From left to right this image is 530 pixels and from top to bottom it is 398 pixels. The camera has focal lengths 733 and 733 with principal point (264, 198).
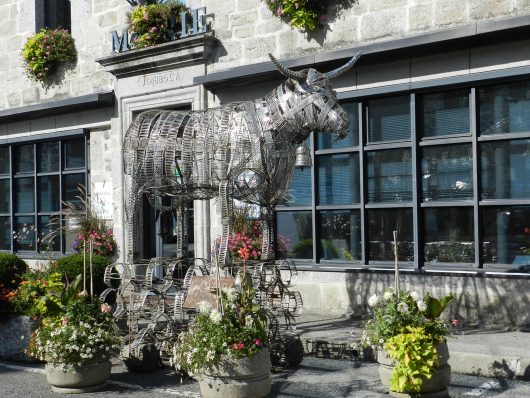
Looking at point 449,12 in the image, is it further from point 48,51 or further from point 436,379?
point 48,51

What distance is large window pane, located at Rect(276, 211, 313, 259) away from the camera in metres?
11.0

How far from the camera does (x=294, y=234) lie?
1112 cm

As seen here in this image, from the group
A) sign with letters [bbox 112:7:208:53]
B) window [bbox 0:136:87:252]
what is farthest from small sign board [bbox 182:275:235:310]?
window [bbox 0:136:87:252]

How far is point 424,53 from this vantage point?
9656mm

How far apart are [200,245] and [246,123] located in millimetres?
3999

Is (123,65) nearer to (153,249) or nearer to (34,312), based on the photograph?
(153,249)

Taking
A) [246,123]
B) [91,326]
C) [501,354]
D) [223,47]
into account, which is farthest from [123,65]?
[501,354]

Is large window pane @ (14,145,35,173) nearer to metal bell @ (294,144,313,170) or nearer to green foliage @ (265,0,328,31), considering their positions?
green foliage @ (265,0,328,31)

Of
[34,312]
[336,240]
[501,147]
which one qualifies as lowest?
[34,312]

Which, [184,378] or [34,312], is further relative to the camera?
[34,312]

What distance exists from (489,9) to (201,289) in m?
5.00

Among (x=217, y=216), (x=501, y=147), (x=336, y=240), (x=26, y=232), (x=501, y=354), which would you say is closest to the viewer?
(x=501, y=354)

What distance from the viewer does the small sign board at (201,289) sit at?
304 inches

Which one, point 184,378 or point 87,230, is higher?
point 87,230
